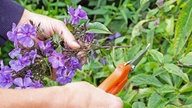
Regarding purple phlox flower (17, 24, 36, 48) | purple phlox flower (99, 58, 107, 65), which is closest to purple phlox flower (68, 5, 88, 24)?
purple phlox flower (17, 24, 36, 48)

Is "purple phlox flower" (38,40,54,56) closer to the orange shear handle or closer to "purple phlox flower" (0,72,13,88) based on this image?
"purple phlox flower" (0,72,13,88)

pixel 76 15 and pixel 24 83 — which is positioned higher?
pixel 76 15

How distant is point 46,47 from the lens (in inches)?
49.4

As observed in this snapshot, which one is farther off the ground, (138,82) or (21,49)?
(21,49)

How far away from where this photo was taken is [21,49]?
128 cm

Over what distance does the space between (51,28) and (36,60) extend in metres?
0.16

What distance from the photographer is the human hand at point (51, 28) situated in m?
1.26

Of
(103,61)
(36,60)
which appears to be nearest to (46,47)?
(36,60)

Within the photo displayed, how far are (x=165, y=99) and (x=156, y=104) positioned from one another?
37 millimetres

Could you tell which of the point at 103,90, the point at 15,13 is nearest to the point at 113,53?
the point at 15,13

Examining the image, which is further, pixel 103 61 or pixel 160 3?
pixel 160 3

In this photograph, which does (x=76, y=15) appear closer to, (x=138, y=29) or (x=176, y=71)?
(x=176, y=71)

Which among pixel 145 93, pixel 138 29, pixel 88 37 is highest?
pixel 88 37

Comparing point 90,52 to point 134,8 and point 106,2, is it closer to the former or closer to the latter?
point 134,8
